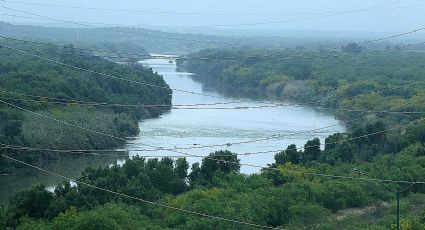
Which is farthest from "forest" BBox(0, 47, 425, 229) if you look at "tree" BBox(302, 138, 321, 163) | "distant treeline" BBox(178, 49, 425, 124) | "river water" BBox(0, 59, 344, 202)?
"distant treeline" BBox(178, 49, 425, 124)

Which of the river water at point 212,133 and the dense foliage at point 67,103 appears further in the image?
the dense foliage at point 67,103

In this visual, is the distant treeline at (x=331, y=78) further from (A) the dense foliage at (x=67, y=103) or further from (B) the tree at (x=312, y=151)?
(B) the tree at (x=312, y=151)

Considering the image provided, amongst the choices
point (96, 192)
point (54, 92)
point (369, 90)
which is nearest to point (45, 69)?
point (54, 92)

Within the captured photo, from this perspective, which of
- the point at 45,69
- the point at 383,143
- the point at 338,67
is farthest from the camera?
the point at 338,67

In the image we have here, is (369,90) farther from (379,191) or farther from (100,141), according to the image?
(379,191)

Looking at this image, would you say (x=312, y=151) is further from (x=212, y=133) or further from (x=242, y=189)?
(x=212, y=133)

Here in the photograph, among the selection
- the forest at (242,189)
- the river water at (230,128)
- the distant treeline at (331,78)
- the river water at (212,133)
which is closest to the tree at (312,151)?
the forest at (242,189)

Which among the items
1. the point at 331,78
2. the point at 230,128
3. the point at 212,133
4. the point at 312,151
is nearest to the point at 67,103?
the point at 212,133

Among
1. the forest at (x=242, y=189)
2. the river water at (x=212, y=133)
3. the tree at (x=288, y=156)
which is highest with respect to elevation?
the forest at (x=242, y=189)
